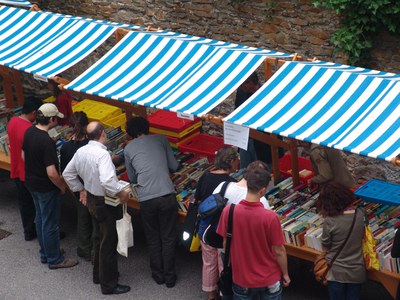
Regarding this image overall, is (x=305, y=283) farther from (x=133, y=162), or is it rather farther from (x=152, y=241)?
(x=133, y=162)

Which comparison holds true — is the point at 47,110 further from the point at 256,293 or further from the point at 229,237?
the point at 256,293

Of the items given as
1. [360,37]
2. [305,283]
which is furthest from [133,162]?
[360,37]

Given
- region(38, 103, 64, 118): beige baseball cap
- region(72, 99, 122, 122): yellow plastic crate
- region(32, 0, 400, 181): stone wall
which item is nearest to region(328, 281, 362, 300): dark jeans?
region(38, 103, 64, 118): beige baseball cap

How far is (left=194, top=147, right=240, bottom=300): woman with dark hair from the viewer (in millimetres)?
6895

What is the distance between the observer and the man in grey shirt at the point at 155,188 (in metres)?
7.50

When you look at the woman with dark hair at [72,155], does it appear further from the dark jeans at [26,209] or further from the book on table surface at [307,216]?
the book on table surface at [307,216]

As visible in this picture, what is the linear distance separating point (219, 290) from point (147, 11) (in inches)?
227

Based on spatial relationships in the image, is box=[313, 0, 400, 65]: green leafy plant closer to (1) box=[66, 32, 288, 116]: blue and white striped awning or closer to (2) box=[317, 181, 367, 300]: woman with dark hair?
(1) box=[66, 32, 288, 116]: blue and white striped awning

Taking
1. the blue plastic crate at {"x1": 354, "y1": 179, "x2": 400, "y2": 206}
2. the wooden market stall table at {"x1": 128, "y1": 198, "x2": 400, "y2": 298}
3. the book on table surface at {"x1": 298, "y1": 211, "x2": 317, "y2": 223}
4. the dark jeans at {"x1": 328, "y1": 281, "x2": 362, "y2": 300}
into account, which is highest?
the blue plastic crate at {"x1": 354, "y1": 179, "x2": 400, "y2": 206}

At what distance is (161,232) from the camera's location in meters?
7.68

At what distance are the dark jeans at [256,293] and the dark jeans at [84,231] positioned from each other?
7.66 ft

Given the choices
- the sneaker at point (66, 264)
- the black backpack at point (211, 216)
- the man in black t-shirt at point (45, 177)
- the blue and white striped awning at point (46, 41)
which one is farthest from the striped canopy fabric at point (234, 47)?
the sneaker at point (66, 264)

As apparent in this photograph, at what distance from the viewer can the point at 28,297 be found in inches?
305

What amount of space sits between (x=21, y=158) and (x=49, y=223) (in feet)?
2.79
